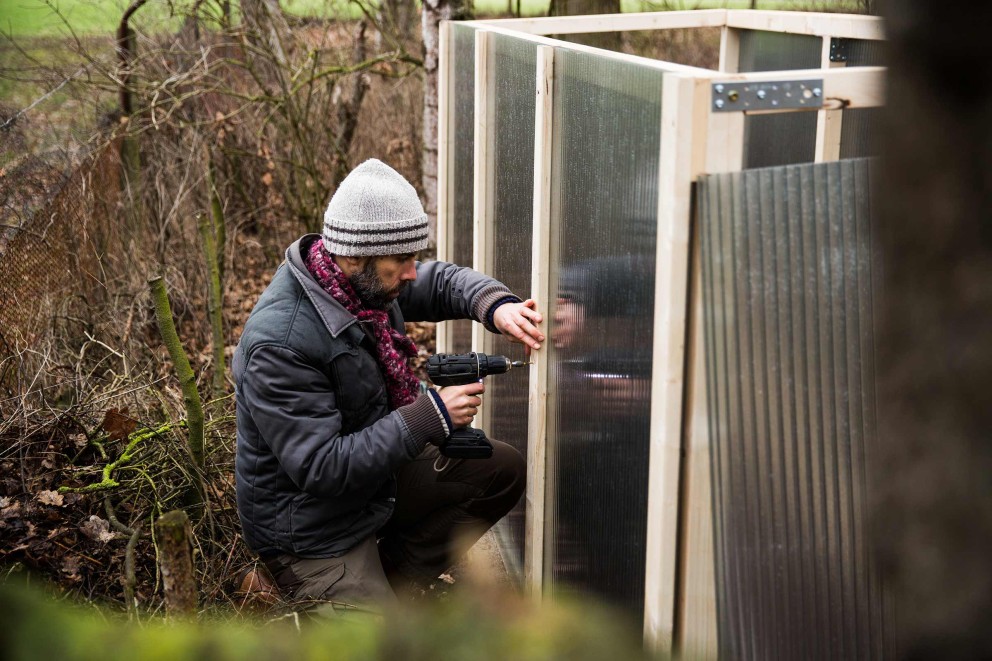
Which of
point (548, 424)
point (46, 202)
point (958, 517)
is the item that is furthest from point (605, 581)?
point (46, 202)

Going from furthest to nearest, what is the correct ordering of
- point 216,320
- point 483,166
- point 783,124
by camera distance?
point 216,320
point 783,124
point 483,166

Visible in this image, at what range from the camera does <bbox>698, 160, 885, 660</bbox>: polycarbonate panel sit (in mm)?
2068

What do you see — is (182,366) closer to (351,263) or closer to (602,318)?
(351,263)

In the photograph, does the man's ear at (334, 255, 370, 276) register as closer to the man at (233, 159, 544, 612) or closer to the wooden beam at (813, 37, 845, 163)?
the man at (233, 159, 544, 612)

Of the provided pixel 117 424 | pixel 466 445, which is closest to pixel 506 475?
pixel 466 445

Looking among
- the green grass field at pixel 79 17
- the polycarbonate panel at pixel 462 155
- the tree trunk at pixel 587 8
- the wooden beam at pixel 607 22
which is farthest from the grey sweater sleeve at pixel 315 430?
the green grass field at pixel 79 17

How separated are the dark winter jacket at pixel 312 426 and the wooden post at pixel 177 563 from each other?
1177 mm

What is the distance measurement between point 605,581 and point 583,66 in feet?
4.81

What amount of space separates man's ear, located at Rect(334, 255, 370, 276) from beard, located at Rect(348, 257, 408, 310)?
0.01 m

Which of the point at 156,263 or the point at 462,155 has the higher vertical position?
the point at 462,155

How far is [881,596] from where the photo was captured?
6.88 ft

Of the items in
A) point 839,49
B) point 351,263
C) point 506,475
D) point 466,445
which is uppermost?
point 839,49

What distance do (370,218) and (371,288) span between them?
0.25m

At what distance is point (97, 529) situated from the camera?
3.83 m
